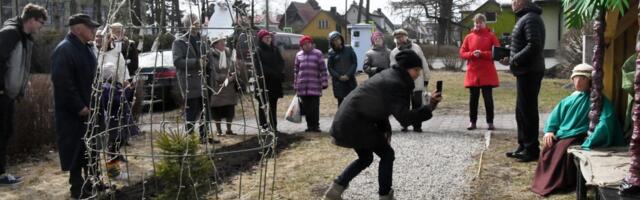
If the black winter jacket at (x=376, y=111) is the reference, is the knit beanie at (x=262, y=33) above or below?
above

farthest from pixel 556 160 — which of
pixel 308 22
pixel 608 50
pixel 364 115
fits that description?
pixel 308 22

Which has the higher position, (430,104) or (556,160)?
(430,104)

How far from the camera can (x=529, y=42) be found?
622 centimetres

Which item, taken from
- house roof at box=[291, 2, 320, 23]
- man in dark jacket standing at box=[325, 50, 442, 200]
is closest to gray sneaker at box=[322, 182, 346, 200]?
man in dark jacket standing at box=[325, 50, 442, 200]

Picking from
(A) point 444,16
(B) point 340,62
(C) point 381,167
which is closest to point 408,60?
(C) point 381,167

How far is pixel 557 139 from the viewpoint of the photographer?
17.4 ft

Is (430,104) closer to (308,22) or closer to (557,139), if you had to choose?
(557,139)

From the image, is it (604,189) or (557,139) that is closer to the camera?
(604,189)

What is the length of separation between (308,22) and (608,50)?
77.6 m

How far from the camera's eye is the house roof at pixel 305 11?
282 ft

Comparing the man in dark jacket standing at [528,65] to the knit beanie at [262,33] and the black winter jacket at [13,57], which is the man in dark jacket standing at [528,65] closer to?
the knit beanie at [262,33]

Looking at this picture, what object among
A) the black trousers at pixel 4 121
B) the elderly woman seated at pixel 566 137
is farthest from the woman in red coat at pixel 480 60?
the black trousers at pixel 4 121

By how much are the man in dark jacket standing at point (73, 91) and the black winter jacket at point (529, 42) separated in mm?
3822

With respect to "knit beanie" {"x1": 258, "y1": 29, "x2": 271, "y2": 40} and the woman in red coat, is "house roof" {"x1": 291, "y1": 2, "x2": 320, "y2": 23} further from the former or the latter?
the woman in red coat
